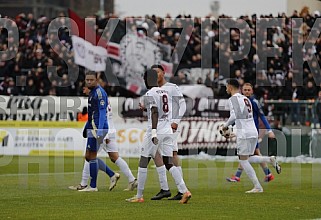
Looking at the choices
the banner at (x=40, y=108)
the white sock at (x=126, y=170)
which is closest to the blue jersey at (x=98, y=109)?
the white sock at (x=126, y=170)

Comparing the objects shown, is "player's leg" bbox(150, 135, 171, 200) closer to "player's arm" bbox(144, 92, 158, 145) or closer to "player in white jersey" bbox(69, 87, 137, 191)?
"player's arm" bbox(144, 92, 158, 145)

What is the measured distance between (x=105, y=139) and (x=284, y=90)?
39.0 ft

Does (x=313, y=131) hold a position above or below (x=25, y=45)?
below

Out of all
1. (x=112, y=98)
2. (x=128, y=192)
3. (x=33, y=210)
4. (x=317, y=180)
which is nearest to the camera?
(x=33, y=210)

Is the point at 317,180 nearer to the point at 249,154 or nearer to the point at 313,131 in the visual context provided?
the point at 249,154

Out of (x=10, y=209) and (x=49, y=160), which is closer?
(x=10, y=209)

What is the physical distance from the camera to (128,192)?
55.5ft

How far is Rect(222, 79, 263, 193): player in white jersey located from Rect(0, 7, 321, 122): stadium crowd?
33.7 ft

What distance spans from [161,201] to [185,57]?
14491 mm

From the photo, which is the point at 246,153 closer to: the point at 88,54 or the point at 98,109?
the point at 98,109

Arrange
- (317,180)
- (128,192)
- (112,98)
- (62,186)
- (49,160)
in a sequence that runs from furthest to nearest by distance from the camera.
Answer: (112,98) → (49,160) → (317,180) → (62,186) → (128,192)

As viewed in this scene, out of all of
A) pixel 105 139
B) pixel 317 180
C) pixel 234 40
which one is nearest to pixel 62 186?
pixel 105 139

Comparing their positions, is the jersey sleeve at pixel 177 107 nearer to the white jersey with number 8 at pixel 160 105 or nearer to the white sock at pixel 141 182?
the white jersey with number 8 at pixel 160 105

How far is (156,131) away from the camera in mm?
14703
